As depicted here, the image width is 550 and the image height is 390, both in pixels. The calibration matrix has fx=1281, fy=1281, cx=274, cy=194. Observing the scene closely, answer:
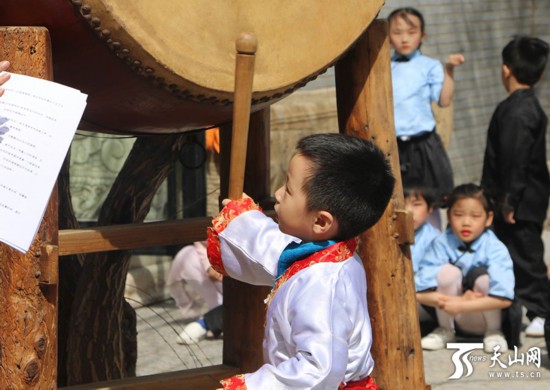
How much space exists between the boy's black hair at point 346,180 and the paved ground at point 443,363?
1750 millimetres

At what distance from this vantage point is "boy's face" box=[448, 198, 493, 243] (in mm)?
4883

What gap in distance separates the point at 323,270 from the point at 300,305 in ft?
0.31

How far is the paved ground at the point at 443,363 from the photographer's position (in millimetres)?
4293

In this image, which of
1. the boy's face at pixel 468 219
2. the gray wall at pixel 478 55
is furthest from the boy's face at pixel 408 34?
the gray wall at pixel 478 55

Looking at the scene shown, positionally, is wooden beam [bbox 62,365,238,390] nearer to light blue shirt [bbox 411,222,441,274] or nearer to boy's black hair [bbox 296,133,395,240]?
boy's black hair [bbox 296,133,395,240]

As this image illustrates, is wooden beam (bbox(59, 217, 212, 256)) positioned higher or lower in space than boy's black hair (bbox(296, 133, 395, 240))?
lower

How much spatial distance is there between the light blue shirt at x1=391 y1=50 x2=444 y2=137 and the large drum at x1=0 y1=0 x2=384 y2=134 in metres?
2.80

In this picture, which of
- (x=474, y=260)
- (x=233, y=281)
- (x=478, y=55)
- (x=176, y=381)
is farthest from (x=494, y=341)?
(x=478, y=55)

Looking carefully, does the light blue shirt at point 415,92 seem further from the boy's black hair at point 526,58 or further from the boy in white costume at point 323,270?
the boy in white costume at point 323,270

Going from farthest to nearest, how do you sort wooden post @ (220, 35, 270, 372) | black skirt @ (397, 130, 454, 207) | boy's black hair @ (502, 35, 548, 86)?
black skirt @ (397, 130, 454, 207), boy's black hair @ (502, 35, 548, 86), wooden post @ (220, 35, 270, 372)

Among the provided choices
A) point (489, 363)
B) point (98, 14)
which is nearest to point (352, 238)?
point (98, 14)

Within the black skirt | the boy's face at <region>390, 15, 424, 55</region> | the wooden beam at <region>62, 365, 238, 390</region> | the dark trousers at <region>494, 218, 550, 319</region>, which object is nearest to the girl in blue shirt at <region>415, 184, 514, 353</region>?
the dark trousers at <region>494, 218, 550, 319</region>

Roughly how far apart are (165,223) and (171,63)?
536 mm

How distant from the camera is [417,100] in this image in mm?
5656
